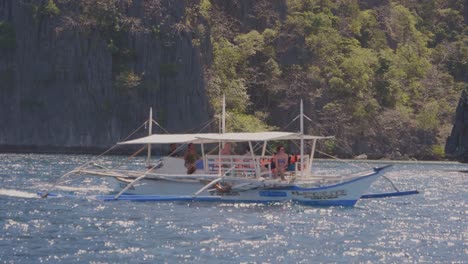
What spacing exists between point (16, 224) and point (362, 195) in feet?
51.9

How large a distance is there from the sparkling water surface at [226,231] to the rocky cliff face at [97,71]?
48493 mm

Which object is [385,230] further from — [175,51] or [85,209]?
[175,51]

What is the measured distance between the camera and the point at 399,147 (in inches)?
4193

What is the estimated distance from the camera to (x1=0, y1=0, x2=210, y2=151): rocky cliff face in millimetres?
98500

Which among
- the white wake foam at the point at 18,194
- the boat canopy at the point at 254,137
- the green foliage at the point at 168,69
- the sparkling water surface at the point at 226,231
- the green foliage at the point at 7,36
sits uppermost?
the green foliage at the point at 7,36

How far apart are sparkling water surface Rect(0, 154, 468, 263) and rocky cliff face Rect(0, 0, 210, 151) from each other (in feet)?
159

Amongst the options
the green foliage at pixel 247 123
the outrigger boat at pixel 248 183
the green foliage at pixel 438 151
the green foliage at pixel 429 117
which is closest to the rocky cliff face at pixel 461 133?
the green foliage at pixel 438 151

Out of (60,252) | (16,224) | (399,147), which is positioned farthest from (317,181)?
(399,147)

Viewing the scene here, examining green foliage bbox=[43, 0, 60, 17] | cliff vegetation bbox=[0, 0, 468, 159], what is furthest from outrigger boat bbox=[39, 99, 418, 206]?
green foliage bbox=[43, 0, 60, 17]

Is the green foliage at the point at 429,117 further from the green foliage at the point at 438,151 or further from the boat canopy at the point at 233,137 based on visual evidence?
the boat canopy at the point at 233,137

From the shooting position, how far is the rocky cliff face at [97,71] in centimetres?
9850

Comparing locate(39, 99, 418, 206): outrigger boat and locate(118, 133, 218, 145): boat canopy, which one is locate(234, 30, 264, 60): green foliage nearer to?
locate(118, 133, 218, 145): boat canopy

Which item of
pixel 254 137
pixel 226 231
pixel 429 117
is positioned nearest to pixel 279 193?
pixel 254 137

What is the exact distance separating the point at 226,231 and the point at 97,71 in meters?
64.9
